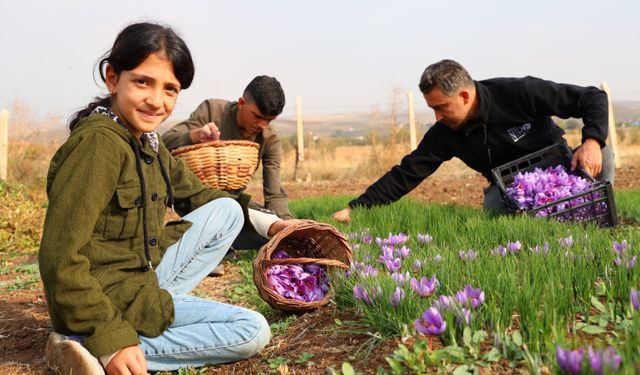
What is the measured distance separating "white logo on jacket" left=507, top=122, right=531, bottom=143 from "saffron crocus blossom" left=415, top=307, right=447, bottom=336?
3224mm

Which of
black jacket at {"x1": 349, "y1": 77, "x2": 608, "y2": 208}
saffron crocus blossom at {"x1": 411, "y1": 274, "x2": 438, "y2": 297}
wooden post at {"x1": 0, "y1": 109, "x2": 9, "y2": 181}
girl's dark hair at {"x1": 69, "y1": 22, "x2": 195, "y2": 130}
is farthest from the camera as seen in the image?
wooden post at {"x1": 0, "y1": 109, "x2": 9, "y2": 181}

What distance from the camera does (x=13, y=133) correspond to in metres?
12.1

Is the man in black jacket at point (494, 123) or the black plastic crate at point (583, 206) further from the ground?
the man in black jacket at point (494, 123)

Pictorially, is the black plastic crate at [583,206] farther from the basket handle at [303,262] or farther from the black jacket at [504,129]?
the basket handle at [303,262]

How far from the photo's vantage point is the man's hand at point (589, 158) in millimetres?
4168

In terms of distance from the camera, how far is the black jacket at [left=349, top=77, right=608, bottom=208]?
14.9ft

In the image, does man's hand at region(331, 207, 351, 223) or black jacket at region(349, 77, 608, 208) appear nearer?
black jacket at region(349, 77, 608, 208)

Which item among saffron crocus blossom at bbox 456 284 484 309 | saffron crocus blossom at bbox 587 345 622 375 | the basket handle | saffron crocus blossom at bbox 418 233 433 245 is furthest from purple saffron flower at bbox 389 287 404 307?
saffron crocus blossom at bbox 418 233 433 245

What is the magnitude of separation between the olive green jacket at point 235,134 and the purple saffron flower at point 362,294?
9.05 ft

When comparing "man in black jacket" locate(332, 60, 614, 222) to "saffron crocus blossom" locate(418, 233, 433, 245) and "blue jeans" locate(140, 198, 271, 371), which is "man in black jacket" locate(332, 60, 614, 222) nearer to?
"saffron crocus blossom" locate(418, 233, 433, 245)

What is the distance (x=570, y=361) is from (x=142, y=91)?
181 cm

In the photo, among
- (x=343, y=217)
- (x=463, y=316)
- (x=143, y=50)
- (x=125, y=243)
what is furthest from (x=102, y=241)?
(x=343, y=217)

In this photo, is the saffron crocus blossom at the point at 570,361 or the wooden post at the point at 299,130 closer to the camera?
the saffron crocus blossom at the point at 570,361

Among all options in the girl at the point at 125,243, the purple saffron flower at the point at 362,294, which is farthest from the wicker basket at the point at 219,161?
the purple saffron flower at the point at 362,294
